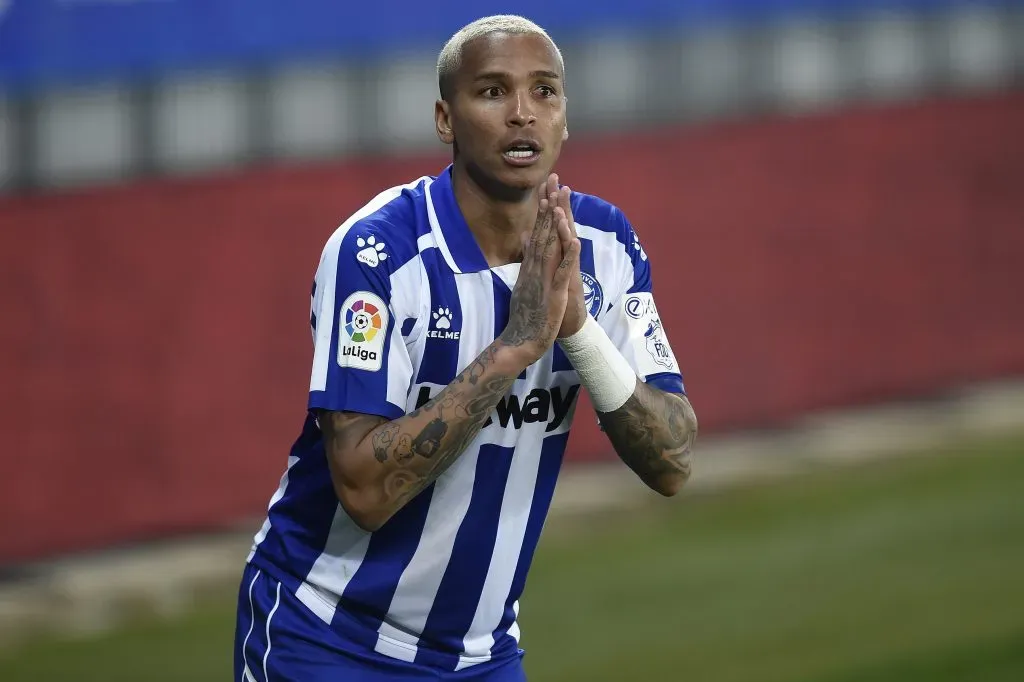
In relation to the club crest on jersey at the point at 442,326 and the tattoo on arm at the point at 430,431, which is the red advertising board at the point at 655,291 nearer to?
the club crest on jersey at the point at 442,326

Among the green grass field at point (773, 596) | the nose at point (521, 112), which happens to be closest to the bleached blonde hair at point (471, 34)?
the nose at point (521, 112)

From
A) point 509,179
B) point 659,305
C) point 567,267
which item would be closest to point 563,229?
point 567,267

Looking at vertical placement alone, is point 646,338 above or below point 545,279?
below

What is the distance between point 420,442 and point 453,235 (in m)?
0.56

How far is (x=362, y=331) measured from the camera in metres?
3.49

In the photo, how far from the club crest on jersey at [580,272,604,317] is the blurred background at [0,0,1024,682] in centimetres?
463

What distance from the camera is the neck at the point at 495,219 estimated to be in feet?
12.2

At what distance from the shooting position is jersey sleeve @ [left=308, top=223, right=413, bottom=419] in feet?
11.4

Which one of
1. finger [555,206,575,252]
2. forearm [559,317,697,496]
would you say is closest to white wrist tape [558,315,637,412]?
forearm [559,317,697,496]

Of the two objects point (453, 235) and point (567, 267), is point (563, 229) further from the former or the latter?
point (453, 235)

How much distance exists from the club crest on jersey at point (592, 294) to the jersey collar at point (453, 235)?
26 centimetres

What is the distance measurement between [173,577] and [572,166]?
14.4 feet

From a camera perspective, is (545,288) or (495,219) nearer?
(545,288)

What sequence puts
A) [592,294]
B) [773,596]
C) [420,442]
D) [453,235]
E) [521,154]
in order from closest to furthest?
[420,442], [521,154], [453,235], [592,294], [773,596]
